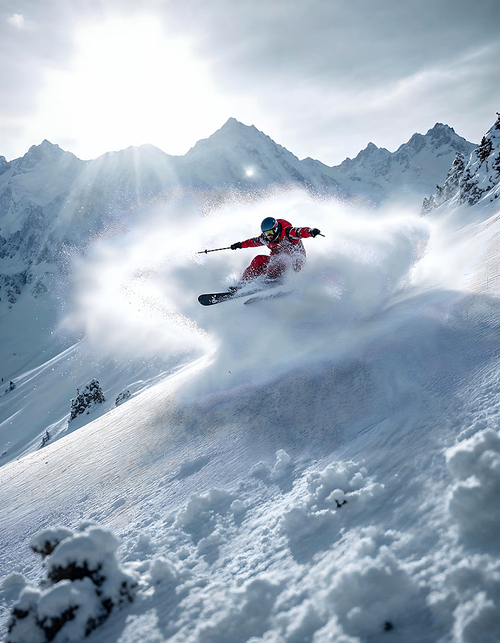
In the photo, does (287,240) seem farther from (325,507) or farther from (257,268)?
(325,507)

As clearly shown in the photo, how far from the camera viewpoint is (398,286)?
9719 mm

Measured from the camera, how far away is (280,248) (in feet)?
35.0

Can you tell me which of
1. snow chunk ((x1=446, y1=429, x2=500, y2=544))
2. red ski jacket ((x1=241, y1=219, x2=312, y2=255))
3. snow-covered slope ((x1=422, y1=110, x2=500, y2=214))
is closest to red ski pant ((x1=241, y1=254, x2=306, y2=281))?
red ski jacket ((x1=241, y1=219, x2=312, y2=255))

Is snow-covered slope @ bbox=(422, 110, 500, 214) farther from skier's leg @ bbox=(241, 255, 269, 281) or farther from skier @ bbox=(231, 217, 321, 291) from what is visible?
skier's leg @ bbox=(241, 255, 269, 281)

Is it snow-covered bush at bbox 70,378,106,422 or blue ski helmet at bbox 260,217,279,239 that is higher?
blue ski helmet at bbox 260,217,279,239

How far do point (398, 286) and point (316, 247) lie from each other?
314 centimetres

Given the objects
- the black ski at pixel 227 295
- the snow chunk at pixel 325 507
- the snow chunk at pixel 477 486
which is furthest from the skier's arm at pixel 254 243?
the snow chunk at pixel 477 486

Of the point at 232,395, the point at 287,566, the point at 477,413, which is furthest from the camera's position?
the point at 232,395

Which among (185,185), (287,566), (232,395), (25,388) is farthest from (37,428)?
(185,185)

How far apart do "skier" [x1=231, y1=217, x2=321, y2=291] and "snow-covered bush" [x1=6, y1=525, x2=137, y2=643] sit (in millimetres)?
8847

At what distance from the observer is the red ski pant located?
416 inches

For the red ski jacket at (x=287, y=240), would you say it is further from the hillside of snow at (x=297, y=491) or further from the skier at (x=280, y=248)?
the hillside of snow at (x=297, y=491)

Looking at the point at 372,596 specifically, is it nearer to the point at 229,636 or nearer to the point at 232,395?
the point at 229,636

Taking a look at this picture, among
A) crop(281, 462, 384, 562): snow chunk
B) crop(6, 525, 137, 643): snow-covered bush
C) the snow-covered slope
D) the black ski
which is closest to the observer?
crop(6, 525, 137, 643): snow-covered bush
